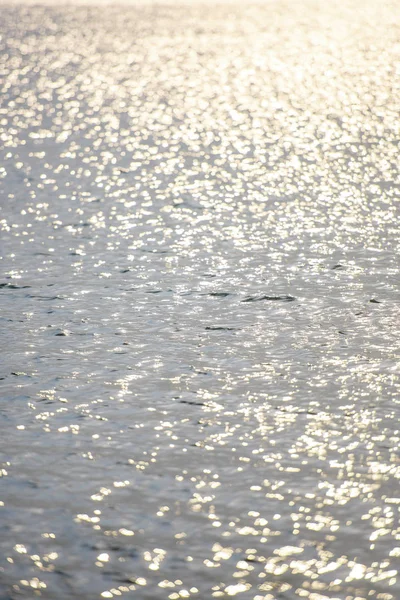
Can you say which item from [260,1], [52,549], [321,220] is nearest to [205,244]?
[321,220]

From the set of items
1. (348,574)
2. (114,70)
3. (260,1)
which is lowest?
(348,574)

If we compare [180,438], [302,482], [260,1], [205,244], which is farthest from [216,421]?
[260,1]

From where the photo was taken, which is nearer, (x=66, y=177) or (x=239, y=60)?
(x=66, y=177)

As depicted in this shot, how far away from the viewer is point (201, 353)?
13484 millimetres

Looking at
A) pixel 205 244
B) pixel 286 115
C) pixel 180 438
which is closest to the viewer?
pixel 180 438

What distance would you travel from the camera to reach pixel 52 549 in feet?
30.5

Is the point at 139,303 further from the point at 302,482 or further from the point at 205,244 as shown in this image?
the point at 302,482

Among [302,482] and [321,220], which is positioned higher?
[321,220]

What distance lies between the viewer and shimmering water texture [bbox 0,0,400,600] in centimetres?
920

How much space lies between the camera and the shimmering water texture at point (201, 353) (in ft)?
30.2

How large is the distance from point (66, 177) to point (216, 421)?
12941 millimetres

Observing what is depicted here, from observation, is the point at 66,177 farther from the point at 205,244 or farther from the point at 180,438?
the point at 180,438

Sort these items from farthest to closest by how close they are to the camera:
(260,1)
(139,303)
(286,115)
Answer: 1. (260,1)
2. (286,115)
3. (139,303)

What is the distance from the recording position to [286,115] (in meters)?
30.0
